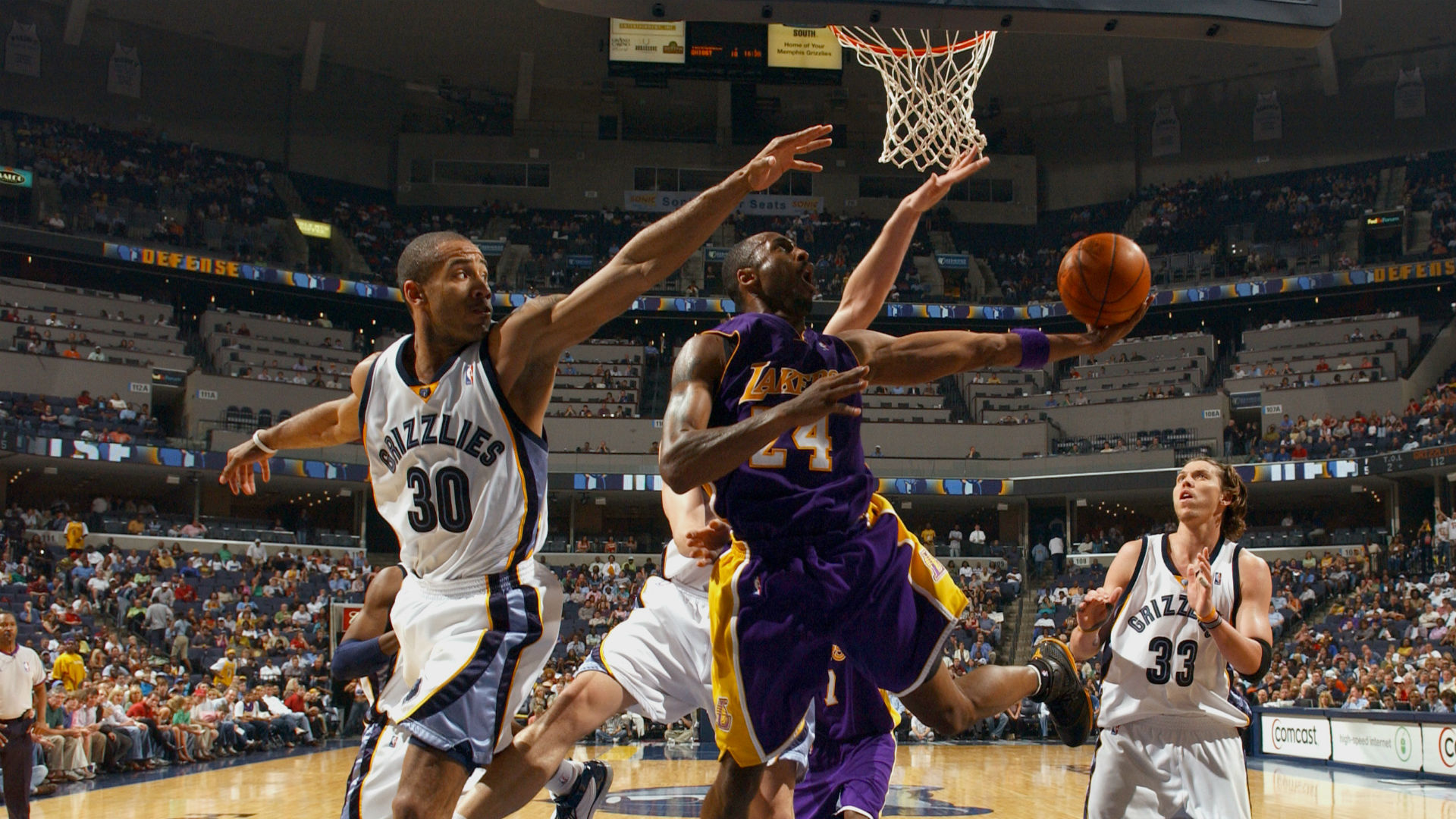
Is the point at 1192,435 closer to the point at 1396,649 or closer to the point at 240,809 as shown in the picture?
the point at 1396,649

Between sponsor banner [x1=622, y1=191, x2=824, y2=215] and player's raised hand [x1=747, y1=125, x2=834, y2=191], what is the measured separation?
115ft

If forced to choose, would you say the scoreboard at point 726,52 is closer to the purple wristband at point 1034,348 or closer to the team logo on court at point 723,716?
the purple wristband at point 1034,348

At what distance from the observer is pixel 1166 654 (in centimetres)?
466

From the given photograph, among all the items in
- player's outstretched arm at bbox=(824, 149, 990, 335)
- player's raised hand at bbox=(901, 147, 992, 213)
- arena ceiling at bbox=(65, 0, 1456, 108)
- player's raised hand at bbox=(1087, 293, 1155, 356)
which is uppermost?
arena ceiling at bbox=(65, 0, 1456, 108)

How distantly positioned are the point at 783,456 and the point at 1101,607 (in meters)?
1.52

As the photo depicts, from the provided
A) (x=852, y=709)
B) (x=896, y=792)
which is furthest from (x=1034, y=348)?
(x=896, y=792)

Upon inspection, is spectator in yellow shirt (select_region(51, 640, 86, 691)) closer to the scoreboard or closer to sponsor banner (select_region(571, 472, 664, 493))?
sponsor banner (select_region(571, 472, 664, 493))

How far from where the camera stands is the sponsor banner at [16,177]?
32.0m

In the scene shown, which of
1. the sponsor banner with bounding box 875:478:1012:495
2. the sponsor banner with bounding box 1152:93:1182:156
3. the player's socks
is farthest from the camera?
the sponsor banner with bounding box 1152:93:1182:156

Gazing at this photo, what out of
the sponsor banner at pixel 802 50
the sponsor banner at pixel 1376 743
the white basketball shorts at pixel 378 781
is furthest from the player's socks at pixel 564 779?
the sponsor banner at pixel 802 50

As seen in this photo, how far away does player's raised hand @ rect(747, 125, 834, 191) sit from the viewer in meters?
4.02

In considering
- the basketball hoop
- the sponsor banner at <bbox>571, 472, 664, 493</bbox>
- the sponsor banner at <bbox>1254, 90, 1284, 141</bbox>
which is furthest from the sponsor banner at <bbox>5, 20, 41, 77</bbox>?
the sponsor banner at <bbox>1254, 90, 1284, 141</bbox>

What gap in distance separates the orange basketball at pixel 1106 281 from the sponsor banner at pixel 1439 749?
11837 millimetres

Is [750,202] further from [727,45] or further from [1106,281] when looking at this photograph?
[1106,281]
